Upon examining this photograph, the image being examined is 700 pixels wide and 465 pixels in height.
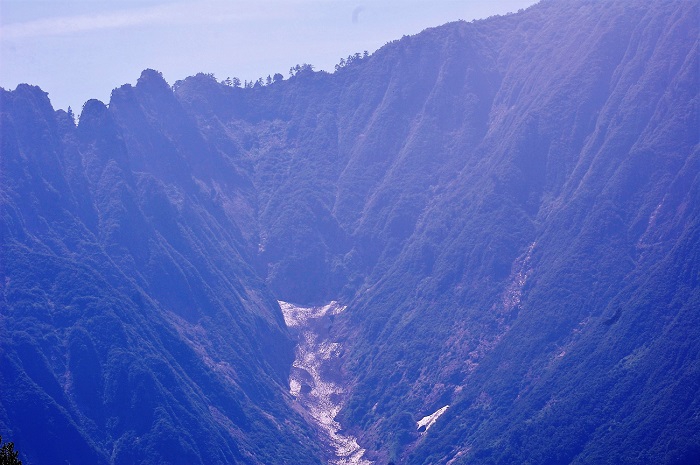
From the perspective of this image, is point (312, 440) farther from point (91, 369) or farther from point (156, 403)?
point (91, 369)

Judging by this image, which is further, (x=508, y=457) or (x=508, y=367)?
(x=508, y=367)

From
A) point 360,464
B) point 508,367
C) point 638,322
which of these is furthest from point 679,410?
point 360,464

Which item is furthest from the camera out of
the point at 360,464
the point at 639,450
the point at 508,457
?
the point at 360,464

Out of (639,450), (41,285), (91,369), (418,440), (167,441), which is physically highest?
(41,285)

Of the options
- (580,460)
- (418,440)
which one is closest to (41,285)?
(418,440)

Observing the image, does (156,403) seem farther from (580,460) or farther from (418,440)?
(580,460)

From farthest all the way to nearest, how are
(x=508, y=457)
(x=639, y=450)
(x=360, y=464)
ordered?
1. (x=360, y=464)
2. (x=508, y=457)
3. (x=639, y=450)

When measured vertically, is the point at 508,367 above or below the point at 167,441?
below
